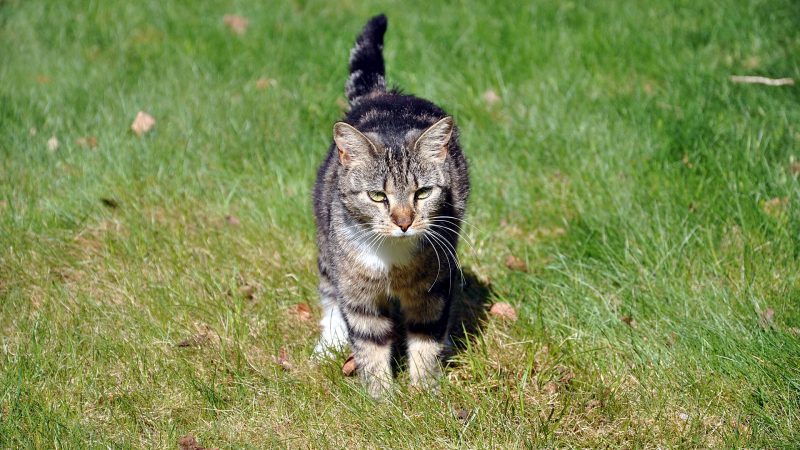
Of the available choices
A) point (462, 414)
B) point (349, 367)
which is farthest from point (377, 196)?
point (462, 414)

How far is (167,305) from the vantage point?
404cm

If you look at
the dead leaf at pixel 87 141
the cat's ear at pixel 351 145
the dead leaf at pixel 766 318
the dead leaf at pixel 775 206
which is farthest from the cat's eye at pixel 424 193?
the dead leaf at pixel 87 141

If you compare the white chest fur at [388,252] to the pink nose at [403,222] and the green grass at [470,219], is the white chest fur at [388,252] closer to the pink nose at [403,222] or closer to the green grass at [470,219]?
the pink nose at [403,222]

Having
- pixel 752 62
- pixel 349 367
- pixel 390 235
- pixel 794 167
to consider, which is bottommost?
pixel 349 367

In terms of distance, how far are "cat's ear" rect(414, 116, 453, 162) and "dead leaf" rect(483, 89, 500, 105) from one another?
86.1 inches

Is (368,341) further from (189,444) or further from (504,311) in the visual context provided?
(189,444)

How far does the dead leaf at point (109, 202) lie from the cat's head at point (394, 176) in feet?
5.90

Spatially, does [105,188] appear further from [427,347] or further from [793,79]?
[793,79]

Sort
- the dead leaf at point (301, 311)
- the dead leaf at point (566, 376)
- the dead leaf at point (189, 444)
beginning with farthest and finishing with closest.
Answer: the dead leaf at point (301, 311), the dead leaf at point (566, 376), the dead leaf at point (189, 444)

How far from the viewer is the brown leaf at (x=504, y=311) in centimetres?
397

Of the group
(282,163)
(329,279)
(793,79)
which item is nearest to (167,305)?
(329,279)

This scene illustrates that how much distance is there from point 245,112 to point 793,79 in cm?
345

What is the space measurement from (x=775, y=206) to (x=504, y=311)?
1.53m

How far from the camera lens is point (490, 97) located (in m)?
5.67
